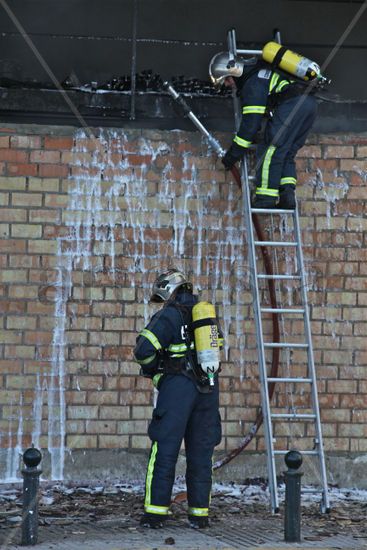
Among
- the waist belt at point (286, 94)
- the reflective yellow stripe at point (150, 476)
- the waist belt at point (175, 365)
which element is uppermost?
the waist belt at point (286, 94)

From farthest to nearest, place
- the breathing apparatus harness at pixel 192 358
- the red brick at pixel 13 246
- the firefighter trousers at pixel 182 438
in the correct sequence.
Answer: the red brick at pixel 13 246 < the breathing apparatus harness at pixel 192 358 < the firefighter trousers at pixel 182 438

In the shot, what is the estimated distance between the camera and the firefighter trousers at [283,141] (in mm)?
8742

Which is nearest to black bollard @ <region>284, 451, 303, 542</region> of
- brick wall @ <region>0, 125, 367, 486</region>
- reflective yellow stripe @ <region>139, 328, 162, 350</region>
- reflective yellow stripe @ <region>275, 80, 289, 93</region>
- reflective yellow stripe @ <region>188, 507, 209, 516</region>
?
reflective yellow stripe @ <region>188, 507, 209, 516</region>

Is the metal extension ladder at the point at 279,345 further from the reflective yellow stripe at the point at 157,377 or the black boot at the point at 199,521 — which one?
the reflective yellow stripe at the point at 157,377

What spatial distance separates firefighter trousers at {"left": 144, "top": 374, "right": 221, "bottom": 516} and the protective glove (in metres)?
1.98

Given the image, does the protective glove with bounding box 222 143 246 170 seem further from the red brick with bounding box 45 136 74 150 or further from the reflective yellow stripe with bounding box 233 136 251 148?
the red brick with bounding box 45 136 74 150

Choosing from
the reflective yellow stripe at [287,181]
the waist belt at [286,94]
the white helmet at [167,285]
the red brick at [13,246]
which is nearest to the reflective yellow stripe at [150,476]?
the white helmet at [167,285]

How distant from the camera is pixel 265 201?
28.8 ft

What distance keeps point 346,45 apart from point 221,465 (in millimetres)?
4249

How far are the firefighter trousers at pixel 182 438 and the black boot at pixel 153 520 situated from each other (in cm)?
4

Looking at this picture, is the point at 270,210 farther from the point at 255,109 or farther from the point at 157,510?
the point at 157,510

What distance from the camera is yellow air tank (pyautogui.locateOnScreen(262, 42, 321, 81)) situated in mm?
8773

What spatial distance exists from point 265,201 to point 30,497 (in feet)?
10.2

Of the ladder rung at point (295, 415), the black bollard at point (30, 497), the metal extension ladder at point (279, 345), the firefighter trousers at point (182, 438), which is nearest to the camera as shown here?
the black bollard at point (30, 497)
